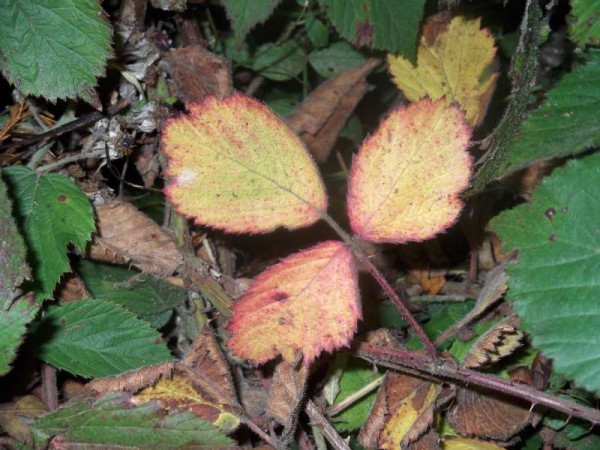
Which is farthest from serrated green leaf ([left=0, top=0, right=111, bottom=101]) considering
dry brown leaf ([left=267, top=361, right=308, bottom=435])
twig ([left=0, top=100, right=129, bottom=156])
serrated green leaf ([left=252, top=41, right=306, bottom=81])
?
dry brown leaf ([left=267, top=361, right=308, bottom=435])

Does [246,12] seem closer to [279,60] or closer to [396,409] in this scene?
[279,60]

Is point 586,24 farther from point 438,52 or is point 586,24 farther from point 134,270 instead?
point 134,270

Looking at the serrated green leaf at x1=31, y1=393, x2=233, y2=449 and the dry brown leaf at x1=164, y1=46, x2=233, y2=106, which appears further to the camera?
the dry brown leaf at x1=164, y1=46, x2=233, y2=106

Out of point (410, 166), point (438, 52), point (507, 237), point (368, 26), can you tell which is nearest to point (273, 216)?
point (410, 166)

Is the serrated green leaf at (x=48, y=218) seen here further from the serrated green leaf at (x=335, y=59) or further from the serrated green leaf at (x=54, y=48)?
the serrated green leaf at (x=335, y=59)

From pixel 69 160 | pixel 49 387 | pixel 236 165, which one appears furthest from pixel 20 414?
pixel 236 165

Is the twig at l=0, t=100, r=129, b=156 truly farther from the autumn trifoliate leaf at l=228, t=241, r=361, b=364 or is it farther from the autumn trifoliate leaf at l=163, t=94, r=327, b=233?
the autumn trifoliate leaf at l=228, t=241, r=361, b=364
